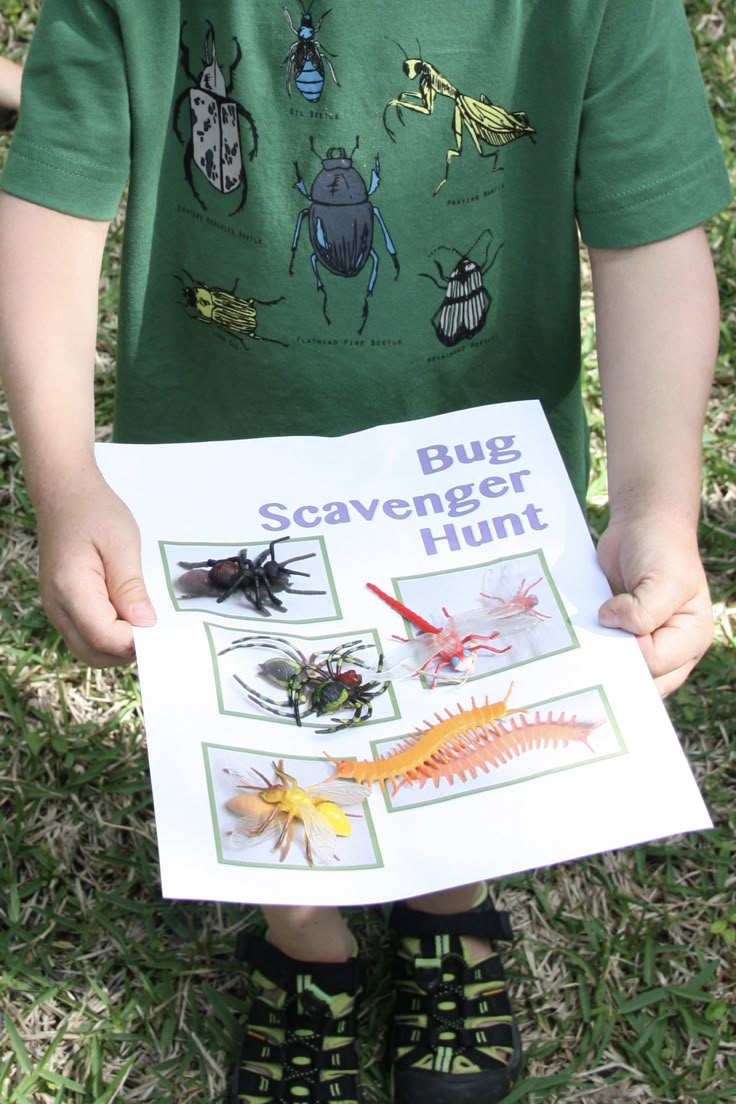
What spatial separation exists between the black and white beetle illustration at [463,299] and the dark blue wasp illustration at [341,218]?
53 millimetres

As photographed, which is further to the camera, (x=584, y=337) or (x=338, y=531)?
(x=584, y=337)

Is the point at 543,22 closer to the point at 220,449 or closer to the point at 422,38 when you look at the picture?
Answer: the point at 422,38

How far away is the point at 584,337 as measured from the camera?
194cm

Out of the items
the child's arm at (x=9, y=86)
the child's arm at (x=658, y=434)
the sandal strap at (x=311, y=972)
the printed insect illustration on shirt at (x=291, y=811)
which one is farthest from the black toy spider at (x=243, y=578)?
the child's arm at (x=9, y=86)

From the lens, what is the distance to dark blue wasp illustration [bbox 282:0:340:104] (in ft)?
3.23

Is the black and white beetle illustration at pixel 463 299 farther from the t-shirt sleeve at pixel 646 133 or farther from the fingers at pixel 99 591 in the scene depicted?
the fingers at pixel 99 591

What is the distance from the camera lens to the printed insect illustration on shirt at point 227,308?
3.61ft

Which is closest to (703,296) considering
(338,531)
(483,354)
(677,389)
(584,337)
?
(677,389)

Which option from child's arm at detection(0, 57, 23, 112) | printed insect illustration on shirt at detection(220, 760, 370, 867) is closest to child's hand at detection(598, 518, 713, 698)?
printed insect illustration on shirt at detection(220, 760, 370, 867)

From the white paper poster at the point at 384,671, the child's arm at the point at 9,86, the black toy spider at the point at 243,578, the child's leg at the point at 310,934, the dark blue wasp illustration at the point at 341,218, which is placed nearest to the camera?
the white paper poster at the point at 384,671

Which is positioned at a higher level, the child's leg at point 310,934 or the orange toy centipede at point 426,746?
the orange toy centipede at point 426,746

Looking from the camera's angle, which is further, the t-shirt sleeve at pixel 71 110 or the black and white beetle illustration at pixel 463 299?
the black and white beetle illustration at pixel 463 299

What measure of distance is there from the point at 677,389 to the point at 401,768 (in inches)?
15.1

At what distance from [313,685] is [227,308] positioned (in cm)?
39
